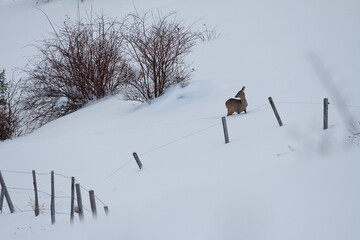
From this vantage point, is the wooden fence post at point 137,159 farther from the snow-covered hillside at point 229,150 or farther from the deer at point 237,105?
the deer at point 237,105

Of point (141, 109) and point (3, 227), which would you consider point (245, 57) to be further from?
point (3, 227)

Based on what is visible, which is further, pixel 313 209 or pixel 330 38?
pixel 330 38

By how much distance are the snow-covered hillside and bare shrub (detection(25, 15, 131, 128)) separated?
91 cm

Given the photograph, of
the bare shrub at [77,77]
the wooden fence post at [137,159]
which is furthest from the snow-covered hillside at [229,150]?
the bare shrub at [77,77]

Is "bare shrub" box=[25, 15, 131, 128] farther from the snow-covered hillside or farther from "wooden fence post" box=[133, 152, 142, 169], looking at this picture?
"wooden fence post" box=[133, 152, 142, 169]

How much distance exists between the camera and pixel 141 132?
775 centimetres

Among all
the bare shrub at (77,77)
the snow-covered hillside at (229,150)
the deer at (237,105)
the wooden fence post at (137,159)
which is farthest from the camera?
the bare shrub at (77,77)

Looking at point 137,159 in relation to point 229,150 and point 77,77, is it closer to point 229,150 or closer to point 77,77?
point 229,150

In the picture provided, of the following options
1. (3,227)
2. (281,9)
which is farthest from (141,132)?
(281,9)

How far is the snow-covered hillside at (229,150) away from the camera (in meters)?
2.92

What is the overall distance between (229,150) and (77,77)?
26.1ft

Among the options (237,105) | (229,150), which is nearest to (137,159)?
(229,150)

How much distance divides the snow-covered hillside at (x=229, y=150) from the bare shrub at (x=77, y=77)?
35.8 inches

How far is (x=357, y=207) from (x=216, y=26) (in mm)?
13171
